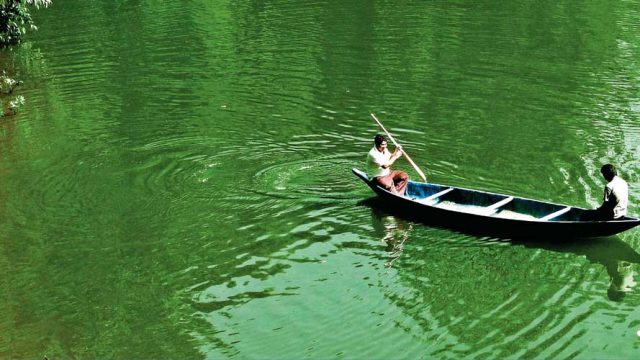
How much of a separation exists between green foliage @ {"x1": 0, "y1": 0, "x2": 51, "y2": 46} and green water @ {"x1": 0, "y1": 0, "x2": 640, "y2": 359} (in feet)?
3.13

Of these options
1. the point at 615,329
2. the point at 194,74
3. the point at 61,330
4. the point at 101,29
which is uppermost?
the point at 101,29

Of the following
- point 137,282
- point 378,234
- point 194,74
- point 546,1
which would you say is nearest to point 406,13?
point 546,1

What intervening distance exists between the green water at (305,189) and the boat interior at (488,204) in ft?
1.96

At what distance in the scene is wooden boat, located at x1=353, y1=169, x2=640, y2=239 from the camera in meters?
13.2

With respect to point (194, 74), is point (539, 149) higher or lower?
lower

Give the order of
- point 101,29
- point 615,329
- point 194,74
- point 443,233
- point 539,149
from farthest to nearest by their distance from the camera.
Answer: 1. point 101,29
2. point 194,74
3. point 539,149
4. point 443,233
5. point 615,329

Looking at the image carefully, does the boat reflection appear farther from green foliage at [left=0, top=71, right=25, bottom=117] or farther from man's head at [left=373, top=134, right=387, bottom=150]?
green foliage at [left=0, top=71, right=25, bottom=117]

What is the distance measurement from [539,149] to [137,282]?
33.6ft

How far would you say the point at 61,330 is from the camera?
38.2 ft

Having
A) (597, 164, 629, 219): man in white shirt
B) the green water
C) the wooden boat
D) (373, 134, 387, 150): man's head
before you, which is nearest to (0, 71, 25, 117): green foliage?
the green water

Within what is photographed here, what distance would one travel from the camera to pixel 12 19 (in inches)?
1195

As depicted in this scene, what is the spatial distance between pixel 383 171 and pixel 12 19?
69.4 feet

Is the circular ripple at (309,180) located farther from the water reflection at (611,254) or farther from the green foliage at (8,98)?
the green foliage at (8,98)

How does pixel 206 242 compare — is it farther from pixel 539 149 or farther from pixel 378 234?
pixel 539 149
